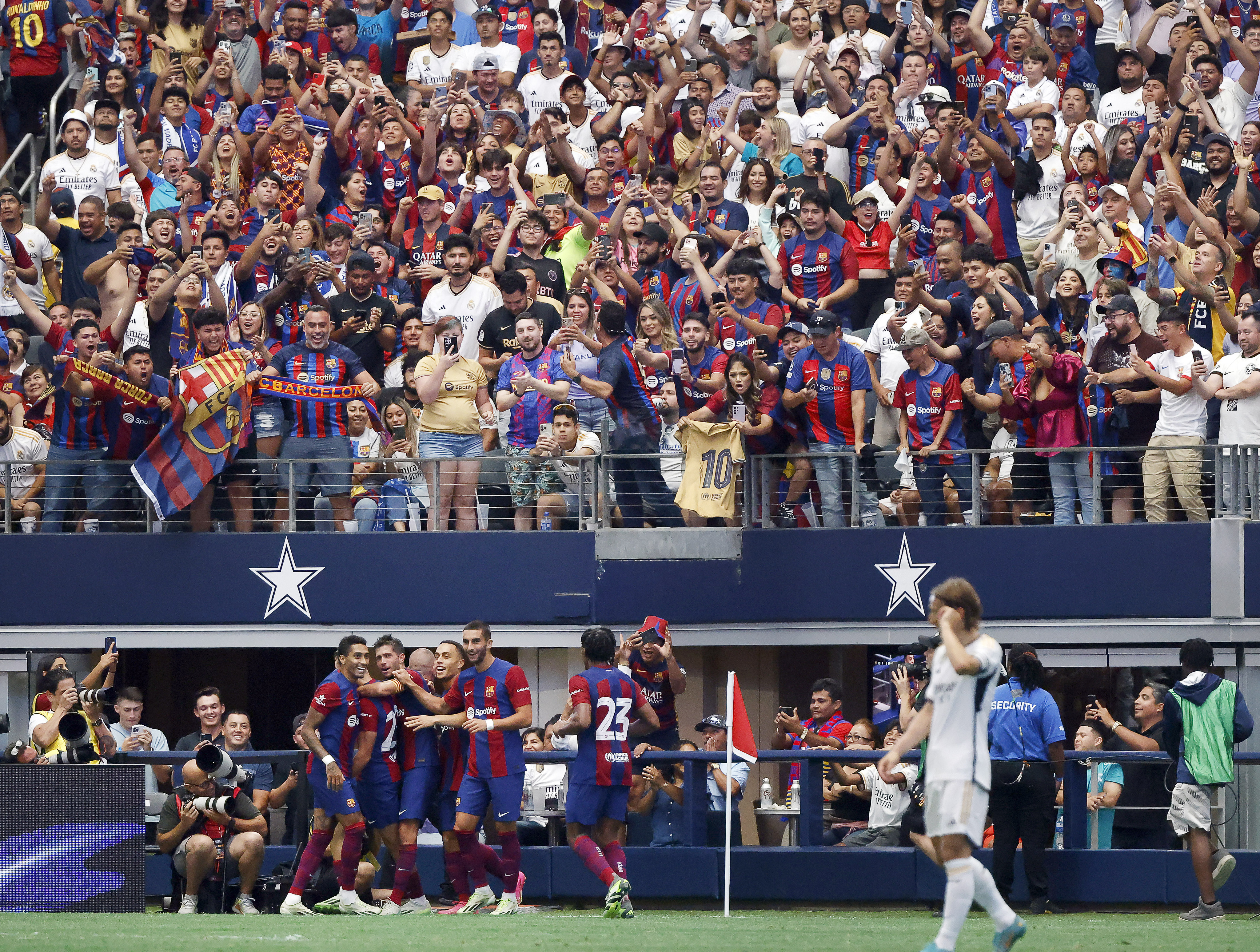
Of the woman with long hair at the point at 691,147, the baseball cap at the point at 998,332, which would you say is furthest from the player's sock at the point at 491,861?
the woman with long hair at the point at 691,147

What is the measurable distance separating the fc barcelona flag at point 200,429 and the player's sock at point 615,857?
16.8 ft

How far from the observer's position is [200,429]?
52.3 feet

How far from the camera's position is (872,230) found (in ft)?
58.6

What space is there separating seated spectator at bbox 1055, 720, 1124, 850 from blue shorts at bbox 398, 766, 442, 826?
4510mm

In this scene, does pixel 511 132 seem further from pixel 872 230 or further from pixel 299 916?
pixel 299 916

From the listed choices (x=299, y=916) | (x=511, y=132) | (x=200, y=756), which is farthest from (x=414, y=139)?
(x=299, y=916)

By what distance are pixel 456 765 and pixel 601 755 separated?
1.34 meters

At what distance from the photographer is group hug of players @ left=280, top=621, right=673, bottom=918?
1306 cm

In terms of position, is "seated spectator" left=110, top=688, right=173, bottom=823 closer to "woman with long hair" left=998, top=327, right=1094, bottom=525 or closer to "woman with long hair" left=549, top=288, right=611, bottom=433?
"woman with long hair" left=549, top=288, right=611, bottom=433

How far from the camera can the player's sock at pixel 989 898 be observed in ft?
29.5

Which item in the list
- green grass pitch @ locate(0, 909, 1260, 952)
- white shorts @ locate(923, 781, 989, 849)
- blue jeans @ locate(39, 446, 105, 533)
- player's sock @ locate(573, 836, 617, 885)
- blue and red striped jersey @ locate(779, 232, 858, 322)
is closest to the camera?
white shorts @ locate(923, 781, 989, 849)

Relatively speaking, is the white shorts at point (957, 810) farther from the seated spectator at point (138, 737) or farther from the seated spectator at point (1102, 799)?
the seated spectator at point (138, 737)

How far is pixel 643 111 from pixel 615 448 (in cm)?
477

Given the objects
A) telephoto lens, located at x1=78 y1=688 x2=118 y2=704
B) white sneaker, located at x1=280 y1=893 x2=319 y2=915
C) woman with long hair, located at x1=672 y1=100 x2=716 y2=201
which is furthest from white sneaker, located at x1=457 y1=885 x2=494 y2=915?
woman with long hair, located at x1=672 y1=100 x2=716 y2=201
